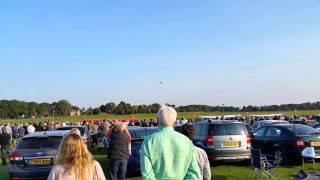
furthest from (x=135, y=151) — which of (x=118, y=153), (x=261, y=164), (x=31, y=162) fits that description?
(x=261, y=164)

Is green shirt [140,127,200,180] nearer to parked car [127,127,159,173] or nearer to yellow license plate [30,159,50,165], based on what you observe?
yellow license plate [30,159,50,165]

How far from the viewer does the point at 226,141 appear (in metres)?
17.2

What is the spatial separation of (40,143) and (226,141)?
6484 millimetres

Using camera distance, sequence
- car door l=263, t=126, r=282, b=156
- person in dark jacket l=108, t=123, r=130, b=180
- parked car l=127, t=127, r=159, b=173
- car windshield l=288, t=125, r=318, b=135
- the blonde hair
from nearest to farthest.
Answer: the blonde hair < person in dark jacket l=108, t=123, r=130, b=180 < parked car l=127, t=127, r=159, b=173 < car windshield l=288, t=125, r=318, b=135 < car door l=263, t=126, r=282, b=156

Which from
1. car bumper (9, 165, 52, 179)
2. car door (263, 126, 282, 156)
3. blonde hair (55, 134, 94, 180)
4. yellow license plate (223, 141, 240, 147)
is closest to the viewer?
blonde hair (55, 134, 94, 180)

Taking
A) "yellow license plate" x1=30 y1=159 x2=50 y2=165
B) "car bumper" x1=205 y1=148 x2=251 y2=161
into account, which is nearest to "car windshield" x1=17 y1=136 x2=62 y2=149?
"yellow license plate" x1=30 y1=159 x2=50 y2=165

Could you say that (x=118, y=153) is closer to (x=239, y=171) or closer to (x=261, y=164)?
(x=261, y=164)

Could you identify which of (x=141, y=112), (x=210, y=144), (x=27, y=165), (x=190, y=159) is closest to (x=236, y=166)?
(x=210, y=144)

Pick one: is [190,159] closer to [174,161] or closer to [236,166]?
[174,161]

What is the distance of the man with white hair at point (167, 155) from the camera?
16.5 ft

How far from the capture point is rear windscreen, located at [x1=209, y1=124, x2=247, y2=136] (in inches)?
683

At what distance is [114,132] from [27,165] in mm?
2398

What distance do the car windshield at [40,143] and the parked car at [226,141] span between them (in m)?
5.67

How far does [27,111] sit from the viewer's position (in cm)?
14750
